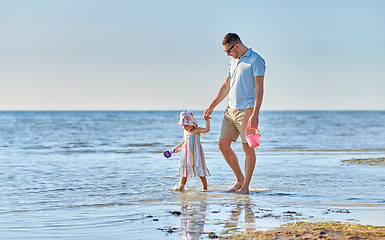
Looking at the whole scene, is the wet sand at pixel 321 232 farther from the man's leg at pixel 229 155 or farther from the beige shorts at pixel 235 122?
the man's leg at pixel 229 155

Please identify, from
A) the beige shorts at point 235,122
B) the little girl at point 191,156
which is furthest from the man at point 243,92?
the little girl at point 191,156

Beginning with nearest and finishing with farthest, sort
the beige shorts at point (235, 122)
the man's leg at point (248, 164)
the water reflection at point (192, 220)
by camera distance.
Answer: the water reflection at point (192, 220)
the beige shorts at point (235, 122)
the man's leg at point (248, 164)

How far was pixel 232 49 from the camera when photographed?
5.45m

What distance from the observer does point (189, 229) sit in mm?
3572

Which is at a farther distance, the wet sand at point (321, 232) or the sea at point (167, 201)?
the sea at point (167, 201)

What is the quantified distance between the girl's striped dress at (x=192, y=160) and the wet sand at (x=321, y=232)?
2376 mm

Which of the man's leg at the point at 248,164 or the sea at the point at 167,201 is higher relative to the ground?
the man's leg at the point at 248,164

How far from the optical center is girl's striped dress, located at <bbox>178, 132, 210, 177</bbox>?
5.85 metres

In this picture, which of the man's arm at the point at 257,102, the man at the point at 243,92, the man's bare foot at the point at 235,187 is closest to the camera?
the man's arm at the point at 257,102

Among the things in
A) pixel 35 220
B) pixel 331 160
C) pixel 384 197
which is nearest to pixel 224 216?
pixel 35 220

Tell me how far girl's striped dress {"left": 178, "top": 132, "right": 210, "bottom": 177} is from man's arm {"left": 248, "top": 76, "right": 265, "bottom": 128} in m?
1.09

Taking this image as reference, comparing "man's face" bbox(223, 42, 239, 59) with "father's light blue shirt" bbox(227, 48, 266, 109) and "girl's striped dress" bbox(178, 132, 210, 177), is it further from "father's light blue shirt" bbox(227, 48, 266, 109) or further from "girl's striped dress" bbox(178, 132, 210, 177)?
"girl's striped dress" bbox(178, 132, 210, 177)

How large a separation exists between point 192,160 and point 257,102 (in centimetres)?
133

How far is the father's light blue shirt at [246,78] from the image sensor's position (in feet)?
17.3
